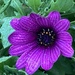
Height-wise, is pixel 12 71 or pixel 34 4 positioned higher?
pixel 34 4

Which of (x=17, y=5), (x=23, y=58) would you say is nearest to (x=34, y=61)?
(x=23, y=58)

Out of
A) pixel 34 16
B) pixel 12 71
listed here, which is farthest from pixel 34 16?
pixel 12 71

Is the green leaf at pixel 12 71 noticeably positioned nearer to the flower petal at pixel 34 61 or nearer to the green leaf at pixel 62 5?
the flower petal at pixel 34 61

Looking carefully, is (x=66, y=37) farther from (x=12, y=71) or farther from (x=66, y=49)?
(x=12, y=71)

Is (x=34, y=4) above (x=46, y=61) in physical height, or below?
above

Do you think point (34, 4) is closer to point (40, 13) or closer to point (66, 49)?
point (40, 13)

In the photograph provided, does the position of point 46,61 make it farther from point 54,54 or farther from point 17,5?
point 17,5
